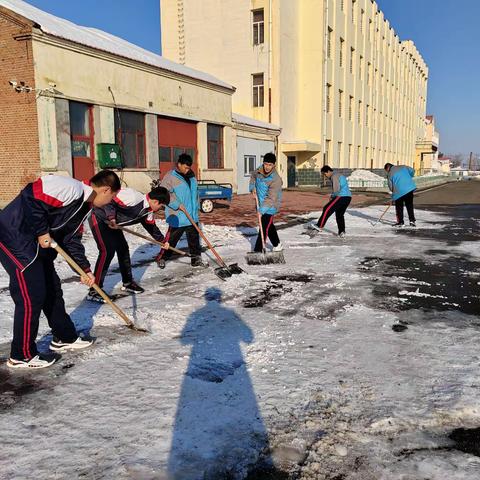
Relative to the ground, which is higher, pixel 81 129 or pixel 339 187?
pixel 81 129

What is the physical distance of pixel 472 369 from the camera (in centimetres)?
317

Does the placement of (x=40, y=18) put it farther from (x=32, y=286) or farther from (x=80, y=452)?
(x=80, y=452)

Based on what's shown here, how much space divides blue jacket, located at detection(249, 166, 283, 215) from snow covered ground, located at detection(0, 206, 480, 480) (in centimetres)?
221

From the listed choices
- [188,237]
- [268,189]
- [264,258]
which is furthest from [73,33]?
[264,258]

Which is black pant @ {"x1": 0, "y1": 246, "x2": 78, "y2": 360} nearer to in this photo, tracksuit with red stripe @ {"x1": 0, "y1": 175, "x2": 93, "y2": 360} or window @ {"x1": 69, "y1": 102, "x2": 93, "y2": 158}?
tracksuit with red stripe @ {"x1": 0, "y1": 175, "x2": 93, "y2": 360}

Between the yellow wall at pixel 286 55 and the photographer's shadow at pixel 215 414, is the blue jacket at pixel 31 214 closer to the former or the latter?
the photographer's shadow at pixel 215 414

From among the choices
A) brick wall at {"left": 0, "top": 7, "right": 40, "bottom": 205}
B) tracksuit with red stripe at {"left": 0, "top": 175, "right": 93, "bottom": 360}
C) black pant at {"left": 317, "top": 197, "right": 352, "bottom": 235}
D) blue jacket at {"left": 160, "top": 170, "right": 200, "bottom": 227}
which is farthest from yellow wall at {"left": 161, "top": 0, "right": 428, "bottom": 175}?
tracksuit with red stripe at {"left": 0, "top": 175, "right": 93, "bottom": 360}

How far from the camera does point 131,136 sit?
1591cm

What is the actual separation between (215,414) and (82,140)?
42.6 feet

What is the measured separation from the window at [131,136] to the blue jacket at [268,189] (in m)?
9.32

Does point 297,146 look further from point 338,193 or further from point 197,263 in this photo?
point 197,263

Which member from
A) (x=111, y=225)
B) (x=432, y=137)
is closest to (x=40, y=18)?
(x=111, y=225)

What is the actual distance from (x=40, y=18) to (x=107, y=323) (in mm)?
12523

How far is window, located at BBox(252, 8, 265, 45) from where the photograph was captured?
27206 millimetres
